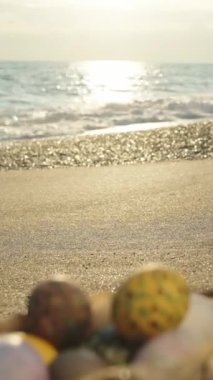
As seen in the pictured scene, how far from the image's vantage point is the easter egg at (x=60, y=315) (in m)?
1.45

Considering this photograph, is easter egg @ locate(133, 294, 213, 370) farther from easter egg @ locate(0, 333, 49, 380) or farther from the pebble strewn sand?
the pebble strewn sand

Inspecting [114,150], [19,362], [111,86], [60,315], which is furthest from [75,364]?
[111,86]

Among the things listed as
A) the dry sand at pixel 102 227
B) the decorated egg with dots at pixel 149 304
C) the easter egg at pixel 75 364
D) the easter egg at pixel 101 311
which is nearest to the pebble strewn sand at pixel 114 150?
the dry sand at pixel 102 227

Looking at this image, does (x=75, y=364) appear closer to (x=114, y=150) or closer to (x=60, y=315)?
(x=60, y=315)

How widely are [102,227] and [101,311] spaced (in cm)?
380

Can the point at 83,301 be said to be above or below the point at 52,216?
above

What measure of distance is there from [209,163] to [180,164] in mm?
272

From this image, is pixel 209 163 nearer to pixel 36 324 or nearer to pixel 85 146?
pixel 85 146

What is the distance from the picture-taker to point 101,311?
153 centimetres

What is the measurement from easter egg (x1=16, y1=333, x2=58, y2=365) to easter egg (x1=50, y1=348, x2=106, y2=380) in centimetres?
3

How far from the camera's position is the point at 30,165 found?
28.3 ft

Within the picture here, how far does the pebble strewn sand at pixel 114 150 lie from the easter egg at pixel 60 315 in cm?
701

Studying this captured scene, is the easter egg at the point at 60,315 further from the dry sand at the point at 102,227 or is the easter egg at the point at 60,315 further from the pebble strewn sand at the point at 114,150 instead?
the pebble strewn sand at the point at 114,150

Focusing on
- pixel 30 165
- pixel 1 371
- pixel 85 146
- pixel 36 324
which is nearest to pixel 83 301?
pixel 36 324
